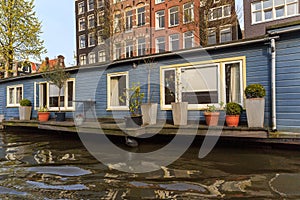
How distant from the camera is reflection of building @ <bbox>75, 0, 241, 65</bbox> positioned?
1548cm

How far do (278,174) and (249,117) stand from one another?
1.81m

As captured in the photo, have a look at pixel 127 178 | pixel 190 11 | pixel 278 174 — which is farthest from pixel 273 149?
pixel 190 11

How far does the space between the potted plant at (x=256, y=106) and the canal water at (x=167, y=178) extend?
779 mm

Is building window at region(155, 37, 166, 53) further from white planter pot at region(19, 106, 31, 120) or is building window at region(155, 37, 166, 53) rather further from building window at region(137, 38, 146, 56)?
white planter pot at region(19, 106, 31, 120)

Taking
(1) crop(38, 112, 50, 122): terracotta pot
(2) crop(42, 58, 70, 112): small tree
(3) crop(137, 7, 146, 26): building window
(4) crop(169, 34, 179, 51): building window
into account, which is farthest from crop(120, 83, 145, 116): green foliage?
(3) crop(137, 7, 146, 26): building window

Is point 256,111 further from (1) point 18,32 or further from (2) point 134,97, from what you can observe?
(1) point 18,32

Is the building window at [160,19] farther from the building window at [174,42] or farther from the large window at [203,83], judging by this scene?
the large window at [203,83]

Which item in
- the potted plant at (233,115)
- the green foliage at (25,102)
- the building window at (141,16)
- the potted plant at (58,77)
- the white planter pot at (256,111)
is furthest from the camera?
the building window at (141,16)

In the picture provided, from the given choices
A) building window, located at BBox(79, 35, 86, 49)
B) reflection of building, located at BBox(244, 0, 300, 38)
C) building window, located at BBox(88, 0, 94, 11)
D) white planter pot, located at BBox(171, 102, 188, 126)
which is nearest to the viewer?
white planter pot, located at BBox(171, 102, 188, 126)

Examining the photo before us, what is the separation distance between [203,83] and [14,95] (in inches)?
415

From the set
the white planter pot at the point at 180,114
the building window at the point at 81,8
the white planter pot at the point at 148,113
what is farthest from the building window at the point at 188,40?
the building window at the point at 81,8

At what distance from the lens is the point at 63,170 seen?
15.0ft

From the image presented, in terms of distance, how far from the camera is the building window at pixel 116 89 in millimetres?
8777

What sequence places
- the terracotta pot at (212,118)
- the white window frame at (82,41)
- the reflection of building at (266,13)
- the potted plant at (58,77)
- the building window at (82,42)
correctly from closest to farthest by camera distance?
the terracotta pot at (212,118) < the potted plant at (58,77) < the reflection of building at (266,13) < the white window frame at (82,41) < the building window at (82,42)
